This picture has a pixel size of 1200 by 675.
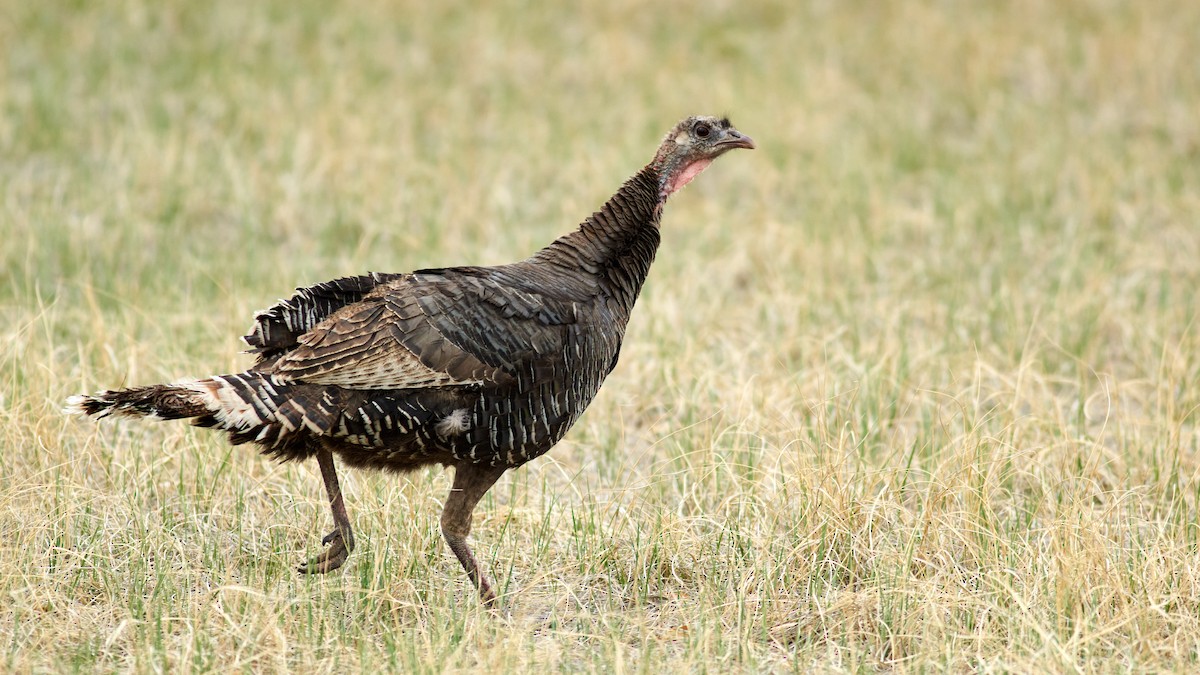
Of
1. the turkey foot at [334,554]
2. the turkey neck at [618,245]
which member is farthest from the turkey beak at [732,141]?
the turkey foot at [334,554]

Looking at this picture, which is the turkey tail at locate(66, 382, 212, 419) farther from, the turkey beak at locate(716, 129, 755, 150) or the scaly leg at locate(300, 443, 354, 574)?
the turkey beak at locate(716, 129, 755, 150)

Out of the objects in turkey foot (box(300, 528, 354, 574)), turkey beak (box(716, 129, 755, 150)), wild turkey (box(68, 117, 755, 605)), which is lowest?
turkey foot (box(300, 528, 354, 574))

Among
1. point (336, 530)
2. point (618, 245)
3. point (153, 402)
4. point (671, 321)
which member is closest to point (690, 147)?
point (618, 245)

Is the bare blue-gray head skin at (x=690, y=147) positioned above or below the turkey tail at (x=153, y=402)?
above

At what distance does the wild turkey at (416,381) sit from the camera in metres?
4.07

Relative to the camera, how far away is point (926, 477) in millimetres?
5340

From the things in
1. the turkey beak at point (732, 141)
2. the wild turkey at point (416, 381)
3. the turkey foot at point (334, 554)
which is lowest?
the turkey foot at point (334, 554)

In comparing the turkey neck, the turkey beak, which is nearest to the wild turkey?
the turkey neck

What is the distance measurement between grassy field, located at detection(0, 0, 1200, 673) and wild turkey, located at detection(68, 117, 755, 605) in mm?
409

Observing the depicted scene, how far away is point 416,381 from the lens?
4.15 metres

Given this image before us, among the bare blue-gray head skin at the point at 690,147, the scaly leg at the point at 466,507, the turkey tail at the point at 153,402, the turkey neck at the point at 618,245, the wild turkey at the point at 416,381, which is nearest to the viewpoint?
the turkey tail at the point at 153,402

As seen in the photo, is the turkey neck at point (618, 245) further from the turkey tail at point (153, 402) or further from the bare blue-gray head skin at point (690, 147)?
the turkey tail at point (153, 402)

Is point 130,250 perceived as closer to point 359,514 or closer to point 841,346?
point 359,514

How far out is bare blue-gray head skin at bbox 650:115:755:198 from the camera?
200 inches
